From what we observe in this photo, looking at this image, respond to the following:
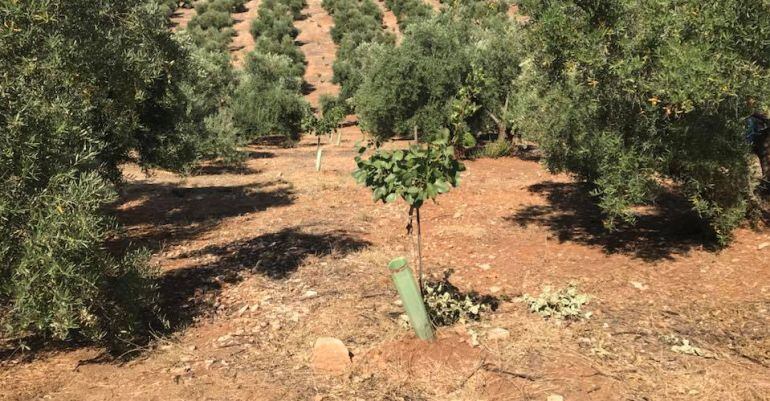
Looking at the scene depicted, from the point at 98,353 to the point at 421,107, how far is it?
59.2ft

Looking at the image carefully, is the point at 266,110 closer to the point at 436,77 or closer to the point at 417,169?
the point at 436,77

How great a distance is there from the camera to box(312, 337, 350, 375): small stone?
19.1 ft

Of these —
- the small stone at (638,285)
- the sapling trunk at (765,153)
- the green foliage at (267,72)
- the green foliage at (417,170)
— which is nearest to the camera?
the green foliage at (417,170)

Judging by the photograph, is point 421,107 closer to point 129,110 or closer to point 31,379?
point 129,110

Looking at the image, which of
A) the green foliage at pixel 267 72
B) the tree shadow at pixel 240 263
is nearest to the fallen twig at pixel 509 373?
the tree shadow at pixel 240 263

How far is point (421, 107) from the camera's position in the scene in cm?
2252

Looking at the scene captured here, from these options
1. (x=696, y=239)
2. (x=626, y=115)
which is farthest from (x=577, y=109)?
(x=696, y=239)

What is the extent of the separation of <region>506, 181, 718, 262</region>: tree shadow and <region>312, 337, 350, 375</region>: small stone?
615 centimetres

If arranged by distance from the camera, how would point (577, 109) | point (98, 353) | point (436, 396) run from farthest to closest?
point (577, 109)
point (98, 353)
point (436, 396)

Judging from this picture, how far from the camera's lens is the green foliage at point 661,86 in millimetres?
6969

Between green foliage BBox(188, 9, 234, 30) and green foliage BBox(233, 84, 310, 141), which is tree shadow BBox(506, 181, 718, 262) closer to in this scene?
green foliage BBox(233, 84, 310, 141)

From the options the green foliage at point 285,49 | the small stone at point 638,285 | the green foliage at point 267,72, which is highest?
the green foliage at point 285,49

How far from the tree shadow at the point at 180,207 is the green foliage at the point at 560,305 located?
8.17 m

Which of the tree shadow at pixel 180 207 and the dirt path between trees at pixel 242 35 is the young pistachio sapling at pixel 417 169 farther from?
the dirt path between trees at pixel 242 35
